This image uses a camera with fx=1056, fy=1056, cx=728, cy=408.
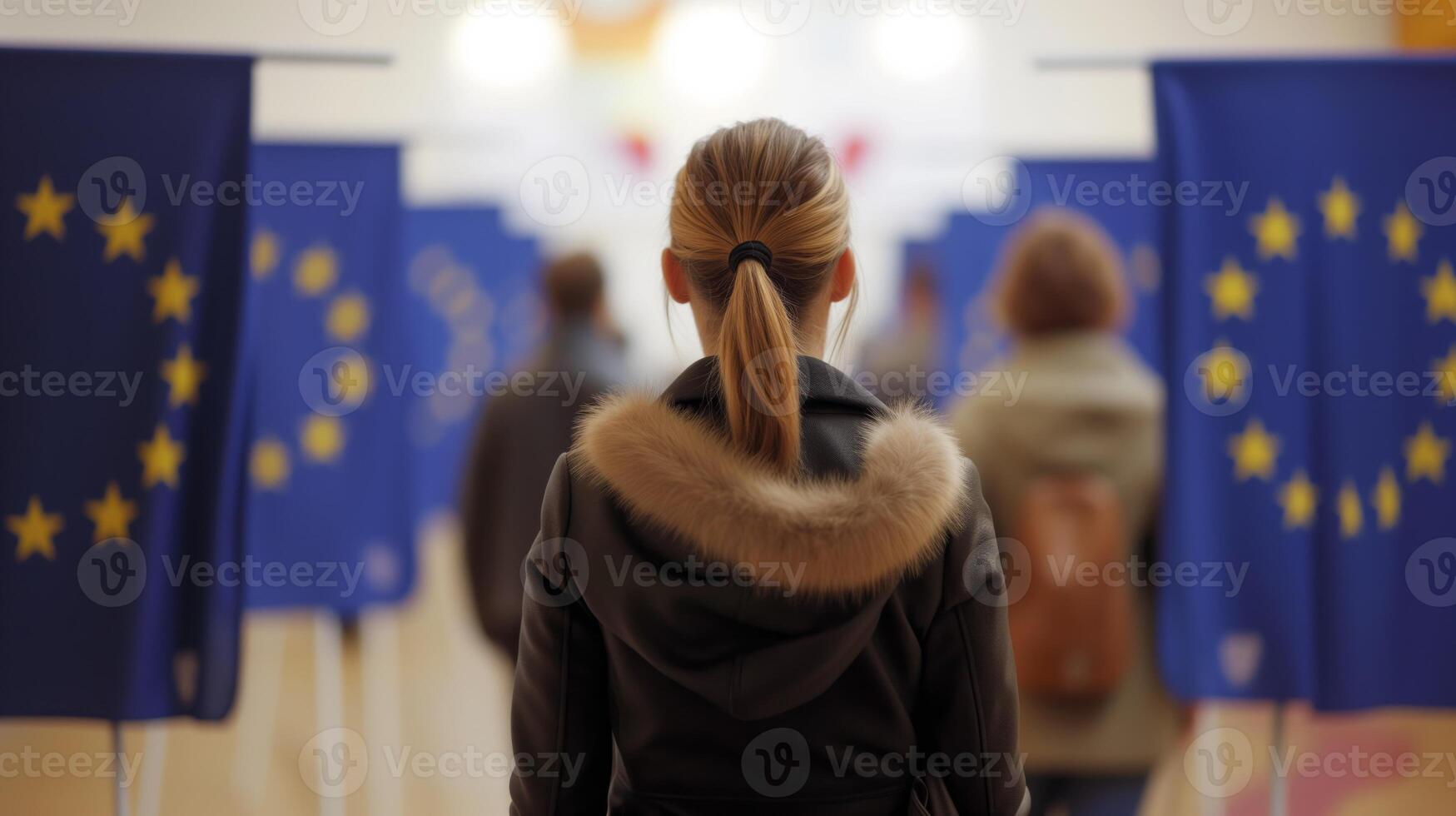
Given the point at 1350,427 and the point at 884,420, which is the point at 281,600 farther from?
the point at 1350,427

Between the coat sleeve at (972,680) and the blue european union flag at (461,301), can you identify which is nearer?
the coat sleeve at (972,680)

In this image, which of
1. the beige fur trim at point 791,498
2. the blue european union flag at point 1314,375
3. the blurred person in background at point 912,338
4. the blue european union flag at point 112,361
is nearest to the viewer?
the beige fur trim at point 791,498

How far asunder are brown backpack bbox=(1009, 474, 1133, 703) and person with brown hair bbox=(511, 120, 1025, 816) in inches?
32.1

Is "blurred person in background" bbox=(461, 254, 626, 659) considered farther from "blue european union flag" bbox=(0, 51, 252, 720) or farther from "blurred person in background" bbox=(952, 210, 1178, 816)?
"blurred person in background" bbox=(952, 210, 1178, 816)

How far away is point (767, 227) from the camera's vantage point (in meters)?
1.05

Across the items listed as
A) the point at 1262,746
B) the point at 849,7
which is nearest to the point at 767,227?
the point at 1262,746

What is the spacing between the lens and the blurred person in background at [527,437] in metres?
2.50

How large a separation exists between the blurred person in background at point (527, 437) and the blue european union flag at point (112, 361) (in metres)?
0.78

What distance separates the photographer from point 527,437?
99.1 inches

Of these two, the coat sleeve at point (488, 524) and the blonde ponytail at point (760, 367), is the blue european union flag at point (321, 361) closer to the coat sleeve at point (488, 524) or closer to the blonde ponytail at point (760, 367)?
the coat sleeve at point (488, 524)

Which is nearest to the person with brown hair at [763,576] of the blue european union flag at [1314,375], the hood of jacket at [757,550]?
the hood of jacket at [757,550]

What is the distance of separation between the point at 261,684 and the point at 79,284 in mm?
2802

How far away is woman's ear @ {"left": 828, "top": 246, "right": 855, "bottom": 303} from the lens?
1.12 metres

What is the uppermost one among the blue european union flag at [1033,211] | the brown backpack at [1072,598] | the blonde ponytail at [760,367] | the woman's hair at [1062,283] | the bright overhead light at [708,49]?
the bright overhead light at [708,49]
